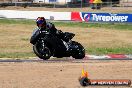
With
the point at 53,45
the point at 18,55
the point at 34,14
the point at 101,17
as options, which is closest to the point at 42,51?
the point at 53,45

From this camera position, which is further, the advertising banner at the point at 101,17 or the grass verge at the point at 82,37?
the advertising banner at the point at 101,17

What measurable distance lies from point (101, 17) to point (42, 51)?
21.2 meters

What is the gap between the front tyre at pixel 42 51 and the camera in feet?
54.6

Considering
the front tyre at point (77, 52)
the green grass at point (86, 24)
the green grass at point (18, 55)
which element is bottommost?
the green grass at point (86, 24)

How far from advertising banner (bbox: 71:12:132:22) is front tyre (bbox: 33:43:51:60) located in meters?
20.5

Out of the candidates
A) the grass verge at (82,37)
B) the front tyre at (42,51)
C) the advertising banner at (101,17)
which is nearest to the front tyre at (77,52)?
the front tyre at (42,51)

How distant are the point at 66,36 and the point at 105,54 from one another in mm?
2959

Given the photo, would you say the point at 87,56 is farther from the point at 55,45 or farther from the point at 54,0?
the point at 54,0

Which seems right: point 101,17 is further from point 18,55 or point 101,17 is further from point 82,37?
point 18,55

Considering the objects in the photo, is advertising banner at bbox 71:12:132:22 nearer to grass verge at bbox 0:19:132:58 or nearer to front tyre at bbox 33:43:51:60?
grass verge at bbox 0:19:132:58

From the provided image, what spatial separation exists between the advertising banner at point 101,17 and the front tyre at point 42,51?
809 inches

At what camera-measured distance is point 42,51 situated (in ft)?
54.7

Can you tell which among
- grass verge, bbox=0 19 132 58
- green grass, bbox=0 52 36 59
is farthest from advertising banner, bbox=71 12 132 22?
green grass, bbox=0 52 36 59

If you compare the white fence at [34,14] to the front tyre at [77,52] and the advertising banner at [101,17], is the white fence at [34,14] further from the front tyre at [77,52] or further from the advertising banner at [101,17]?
the front tyre at [77,52]
